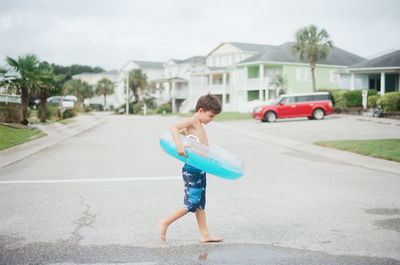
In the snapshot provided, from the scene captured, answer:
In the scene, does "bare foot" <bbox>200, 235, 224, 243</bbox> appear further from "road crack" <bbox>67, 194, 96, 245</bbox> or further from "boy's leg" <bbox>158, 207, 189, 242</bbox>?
"road crack" <bbox>67, 194, 96, 245</bbox>

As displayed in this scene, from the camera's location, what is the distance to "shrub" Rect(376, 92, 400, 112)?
86.4 feet

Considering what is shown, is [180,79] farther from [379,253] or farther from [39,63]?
[379,253]

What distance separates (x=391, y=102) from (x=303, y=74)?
71.8ft

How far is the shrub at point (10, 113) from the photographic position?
67.3ft

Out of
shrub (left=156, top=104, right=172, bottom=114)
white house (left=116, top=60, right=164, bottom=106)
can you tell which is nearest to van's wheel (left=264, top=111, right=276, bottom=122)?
shrub (left=156, top=104, right=172, bottom=114)

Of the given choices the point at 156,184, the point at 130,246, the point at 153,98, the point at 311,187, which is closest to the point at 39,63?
the point at 156,184

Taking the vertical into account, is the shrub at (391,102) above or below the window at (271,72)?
below

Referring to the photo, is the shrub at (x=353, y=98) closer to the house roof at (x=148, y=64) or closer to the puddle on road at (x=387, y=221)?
the puddle on road at (x=387, y=221)

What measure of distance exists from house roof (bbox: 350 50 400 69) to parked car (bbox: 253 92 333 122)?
864cm

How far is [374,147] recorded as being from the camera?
12812 mm

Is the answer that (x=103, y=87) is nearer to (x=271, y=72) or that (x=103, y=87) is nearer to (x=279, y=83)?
(x=271, y=72)

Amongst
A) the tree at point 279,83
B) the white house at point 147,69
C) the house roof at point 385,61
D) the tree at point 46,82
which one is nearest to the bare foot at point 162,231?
the tree at point 46,82

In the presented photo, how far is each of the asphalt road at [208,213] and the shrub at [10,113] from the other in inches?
416

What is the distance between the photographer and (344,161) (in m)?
11.3
